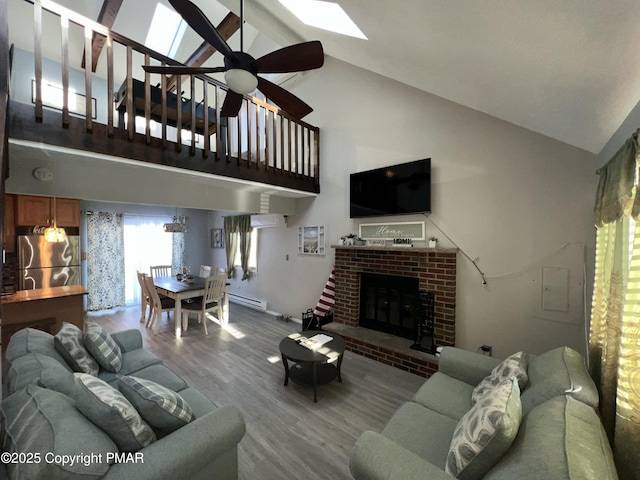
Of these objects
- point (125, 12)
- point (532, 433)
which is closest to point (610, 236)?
point (532, 433)

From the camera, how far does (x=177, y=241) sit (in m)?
6.43

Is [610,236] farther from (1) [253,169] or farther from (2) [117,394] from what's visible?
(1) [253,169]

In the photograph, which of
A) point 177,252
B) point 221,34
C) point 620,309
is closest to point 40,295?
point 177,252

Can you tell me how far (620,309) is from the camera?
4.39 ft

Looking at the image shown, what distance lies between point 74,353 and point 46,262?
11.6 ft

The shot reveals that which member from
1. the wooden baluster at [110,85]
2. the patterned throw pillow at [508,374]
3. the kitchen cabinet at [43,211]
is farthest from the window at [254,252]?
the patterned throw pillow at [508,374]

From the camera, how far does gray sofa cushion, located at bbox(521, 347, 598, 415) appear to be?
124cm

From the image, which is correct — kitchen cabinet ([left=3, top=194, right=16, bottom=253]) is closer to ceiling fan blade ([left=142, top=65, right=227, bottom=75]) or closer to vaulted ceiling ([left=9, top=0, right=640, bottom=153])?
ceiling fan blade ([left=142, top=65, right=227, bottom=75])

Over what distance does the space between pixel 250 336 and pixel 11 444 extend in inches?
122

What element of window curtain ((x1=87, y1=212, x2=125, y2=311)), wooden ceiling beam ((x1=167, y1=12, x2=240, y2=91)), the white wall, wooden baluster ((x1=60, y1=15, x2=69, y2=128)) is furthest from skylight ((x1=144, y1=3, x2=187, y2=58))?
window curtain ((x1=87, y1=212, x2=125, y2=311))

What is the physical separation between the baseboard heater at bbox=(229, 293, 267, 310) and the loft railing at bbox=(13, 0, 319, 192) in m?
2.66

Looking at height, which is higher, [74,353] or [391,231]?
[391,231]

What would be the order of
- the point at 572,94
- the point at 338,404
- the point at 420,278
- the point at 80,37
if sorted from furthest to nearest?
the point at 80,37, the point at 420,278, the point at 338,404, the point at 572,94

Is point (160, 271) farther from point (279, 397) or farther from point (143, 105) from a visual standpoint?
point (279, 397)
